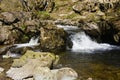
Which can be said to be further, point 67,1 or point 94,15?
point 67,1

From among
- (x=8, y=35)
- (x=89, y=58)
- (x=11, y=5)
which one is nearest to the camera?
(x=89, y=58)

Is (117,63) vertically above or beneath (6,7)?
beneath

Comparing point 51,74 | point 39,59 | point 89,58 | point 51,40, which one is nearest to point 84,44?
point 51,40

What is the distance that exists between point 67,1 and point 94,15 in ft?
31.2

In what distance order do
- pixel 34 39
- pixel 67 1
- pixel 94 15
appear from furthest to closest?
pixel 67 1 < pixel 94 15 < pixel 34 39

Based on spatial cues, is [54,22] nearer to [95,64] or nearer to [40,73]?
[95,64]

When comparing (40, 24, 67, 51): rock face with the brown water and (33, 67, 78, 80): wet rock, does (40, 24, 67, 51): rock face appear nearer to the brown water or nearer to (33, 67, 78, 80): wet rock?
the brown water

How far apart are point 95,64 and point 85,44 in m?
8.16

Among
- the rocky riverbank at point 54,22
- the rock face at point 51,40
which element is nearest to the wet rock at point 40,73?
the rocky riverbank at point 54,22

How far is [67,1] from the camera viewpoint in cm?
5050

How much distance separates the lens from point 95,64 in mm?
22141

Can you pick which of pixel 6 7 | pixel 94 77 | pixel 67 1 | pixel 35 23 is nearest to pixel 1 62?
pixel 94 77

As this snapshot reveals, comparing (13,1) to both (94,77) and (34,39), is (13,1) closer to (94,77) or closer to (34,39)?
(34,39)

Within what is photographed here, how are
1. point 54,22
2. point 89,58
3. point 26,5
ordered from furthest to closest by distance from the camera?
point 26,5 → point 54,22 → point 89,58
